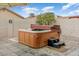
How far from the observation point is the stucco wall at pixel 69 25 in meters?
1.86

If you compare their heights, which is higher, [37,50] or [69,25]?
[69,25]

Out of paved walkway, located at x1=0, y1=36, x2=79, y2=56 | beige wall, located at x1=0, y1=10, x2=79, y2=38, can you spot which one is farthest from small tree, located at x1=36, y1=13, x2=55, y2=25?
paved walkway, located at x1=0, y1=36, x2=79, y2=56

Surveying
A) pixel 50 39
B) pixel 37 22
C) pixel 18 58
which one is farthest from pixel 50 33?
pixel 18 58

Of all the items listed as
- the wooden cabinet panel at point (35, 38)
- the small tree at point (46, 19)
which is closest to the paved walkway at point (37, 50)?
the wooden cabinet panel at point (35, 38)

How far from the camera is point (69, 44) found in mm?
1865

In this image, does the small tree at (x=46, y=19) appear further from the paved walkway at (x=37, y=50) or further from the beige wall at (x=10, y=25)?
the paved walkway at (x=37, y=50)

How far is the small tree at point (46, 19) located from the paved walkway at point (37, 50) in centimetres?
25

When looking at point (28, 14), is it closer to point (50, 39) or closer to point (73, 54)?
point (50, 39)

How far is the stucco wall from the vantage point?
73.1 inches

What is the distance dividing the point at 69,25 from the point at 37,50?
0.49 m

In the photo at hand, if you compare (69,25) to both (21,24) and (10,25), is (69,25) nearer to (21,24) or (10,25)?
(21,24)

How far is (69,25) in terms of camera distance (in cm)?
187

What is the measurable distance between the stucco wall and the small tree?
7 centimetres

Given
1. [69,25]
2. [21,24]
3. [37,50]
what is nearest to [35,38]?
[37,50]
